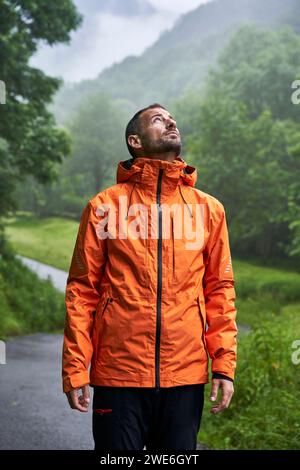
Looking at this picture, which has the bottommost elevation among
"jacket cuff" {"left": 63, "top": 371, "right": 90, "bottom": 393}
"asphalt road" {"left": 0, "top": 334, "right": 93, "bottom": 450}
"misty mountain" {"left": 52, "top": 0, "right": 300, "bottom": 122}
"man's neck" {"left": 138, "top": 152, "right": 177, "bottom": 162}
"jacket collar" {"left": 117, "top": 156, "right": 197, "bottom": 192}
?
"asphalt road" {"left": 0, "top": 334, "right": 93, "bottom": 450}

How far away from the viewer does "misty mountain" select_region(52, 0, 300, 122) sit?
243ft

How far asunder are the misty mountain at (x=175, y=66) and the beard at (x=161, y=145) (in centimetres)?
6346

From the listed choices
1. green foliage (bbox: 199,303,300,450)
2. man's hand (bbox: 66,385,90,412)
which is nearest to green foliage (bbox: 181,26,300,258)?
green foliage (bbox: 199,303,300,450)

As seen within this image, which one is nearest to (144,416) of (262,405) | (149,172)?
Result: (149,172)

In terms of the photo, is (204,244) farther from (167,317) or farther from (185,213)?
(167,317)

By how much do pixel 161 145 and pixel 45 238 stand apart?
43.0 metres

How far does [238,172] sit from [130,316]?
1309 inches

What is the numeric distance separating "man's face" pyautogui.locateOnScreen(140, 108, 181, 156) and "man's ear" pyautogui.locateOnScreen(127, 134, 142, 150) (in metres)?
0.02

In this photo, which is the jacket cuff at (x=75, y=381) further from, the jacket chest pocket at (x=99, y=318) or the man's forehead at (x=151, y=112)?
→ the man's forehead at (x=151, y=112)

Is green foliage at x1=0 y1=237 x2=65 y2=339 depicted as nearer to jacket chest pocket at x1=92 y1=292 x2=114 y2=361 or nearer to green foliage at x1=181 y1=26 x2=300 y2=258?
jacket chest pocket at x1=92 y1=292 x2=114 y2=361

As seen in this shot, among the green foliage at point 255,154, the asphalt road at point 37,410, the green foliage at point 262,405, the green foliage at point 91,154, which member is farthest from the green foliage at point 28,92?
the green foliage at point 91,154

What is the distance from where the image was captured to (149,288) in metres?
3.14

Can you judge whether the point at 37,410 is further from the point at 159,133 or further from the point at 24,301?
the point at 24,301
